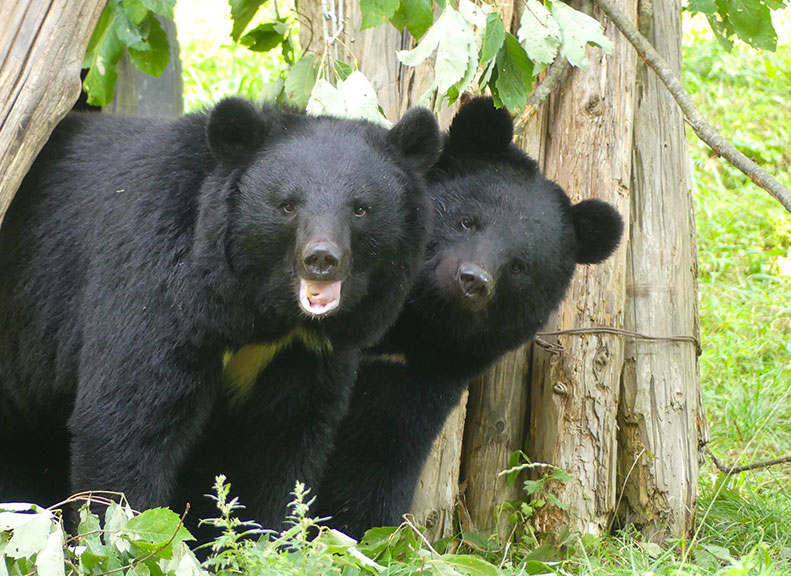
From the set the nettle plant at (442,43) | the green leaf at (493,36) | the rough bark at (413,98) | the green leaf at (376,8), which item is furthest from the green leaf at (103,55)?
the green leaf at (493,36)

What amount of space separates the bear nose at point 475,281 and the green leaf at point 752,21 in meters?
1.78

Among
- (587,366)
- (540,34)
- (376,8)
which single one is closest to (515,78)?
(540,34)

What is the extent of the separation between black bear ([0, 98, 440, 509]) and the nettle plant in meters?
0.39

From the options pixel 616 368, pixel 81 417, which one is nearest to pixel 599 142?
pixel 616 368

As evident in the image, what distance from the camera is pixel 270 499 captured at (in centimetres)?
447

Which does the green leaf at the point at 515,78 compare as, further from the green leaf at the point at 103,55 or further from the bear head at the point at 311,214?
the green leaf at the point at 103,55

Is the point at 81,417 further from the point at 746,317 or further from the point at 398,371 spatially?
the point at 746,317

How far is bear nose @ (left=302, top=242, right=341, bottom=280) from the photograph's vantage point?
365 centimetres

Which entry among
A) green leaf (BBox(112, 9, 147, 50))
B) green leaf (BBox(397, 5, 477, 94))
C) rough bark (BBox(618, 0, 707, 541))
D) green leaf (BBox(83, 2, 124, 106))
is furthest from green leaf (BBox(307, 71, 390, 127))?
rough bark (BBox(618, 0, 707, 541))

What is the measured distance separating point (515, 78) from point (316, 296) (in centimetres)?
136

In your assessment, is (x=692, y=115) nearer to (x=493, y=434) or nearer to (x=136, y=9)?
(x=493, y=434)

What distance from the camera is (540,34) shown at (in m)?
4.41

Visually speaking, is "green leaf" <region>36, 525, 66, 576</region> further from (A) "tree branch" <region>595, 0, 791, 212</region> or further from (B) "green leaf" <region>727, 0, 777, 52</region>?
(B) "green leaf" <region>727, 0, 777, 52</region>

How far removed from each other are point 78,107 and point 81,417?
329 centimetres
